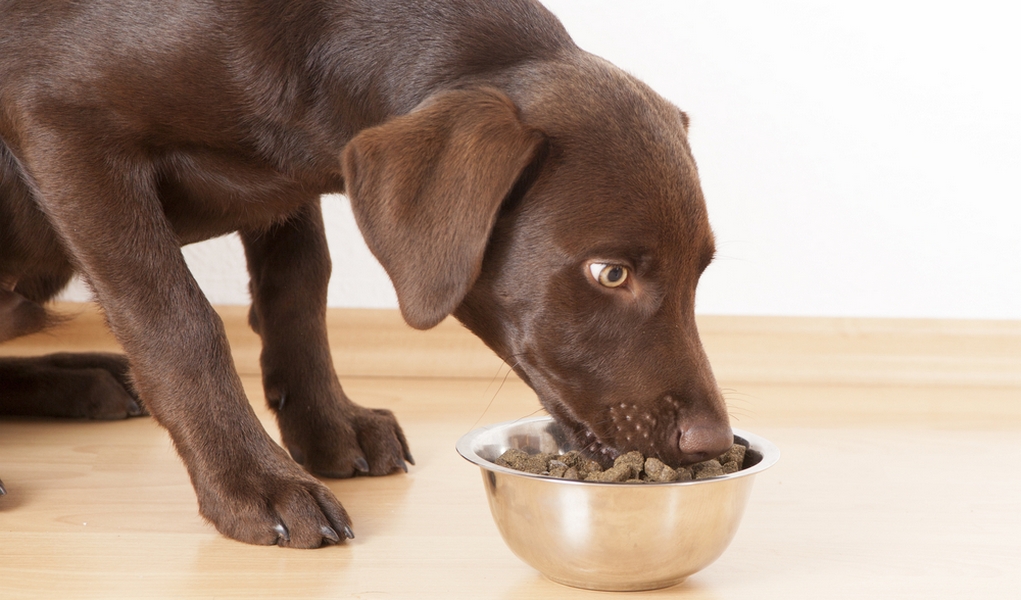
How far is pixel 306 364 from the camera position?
6.57 ft

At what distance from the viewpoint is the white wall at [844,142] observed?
9.01ft

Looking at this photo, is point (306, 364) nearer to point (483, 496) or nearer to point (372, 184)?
point (483, 496)

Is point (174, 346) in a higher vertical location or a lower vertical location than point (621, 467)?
lower

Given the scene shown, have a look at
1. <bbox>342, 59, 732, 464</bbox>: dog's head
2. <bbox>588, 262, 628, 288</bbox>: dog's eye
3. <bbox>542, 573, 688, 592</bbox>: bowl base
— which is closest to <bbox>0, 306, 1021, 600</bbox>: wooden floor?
<bbox>542, 573, 688, 592</bbox>: bowl base

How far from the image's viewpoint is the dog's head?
139cm

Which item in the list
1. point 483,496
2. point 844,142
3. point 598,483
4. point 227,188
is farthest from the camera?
point 844,142

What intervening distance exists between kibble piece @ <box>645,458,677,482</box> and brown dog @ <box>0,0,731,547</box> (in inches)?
1.7

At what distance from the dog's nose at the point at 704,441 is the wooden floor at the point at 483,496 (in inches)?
7.2

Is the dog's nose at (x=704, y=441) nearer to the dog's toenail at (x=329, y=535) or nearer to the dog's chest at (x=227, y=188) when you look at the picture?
the dog's toenail at (x=329, y=535)

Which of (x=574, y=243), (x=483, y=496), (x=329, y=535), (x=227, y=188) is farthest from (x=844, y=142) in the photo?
(x=329, y=535)

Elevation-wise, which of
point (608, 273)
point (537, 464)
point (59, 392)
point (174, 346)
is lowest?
point (59, 392)

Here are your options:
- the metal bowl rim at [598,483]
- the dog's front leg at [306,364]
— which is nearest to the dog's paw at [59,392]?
the dog's front leg at [306,364]

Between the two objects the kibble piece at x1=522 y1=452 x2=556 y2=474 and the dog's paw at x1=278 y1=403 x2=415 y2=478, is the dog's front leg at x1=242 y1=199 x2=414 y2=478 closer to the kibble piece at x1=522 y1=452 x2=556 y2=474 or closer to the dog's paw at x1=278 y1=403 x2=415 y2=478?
the dog's paw at x1=278 y1=403 x2=415 y2=478

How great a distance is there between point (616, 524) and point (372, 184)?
525 millimetres
